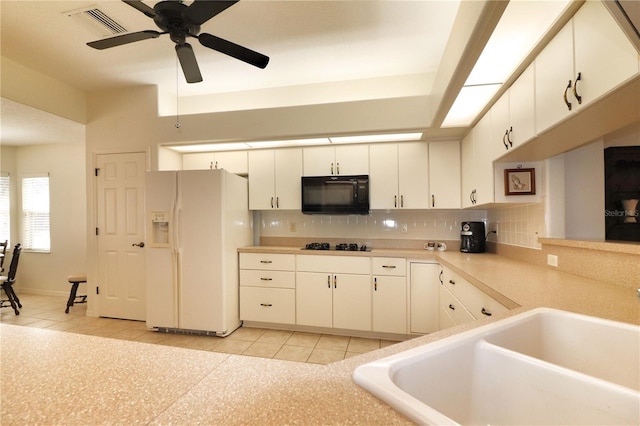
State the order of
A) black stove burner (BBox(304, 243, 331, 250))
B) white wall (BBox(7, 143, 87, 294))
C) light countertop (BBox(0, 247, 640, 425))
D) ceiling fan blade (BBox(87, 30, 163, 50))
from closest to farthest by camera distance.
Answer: light countertop (BBox(0, 247, 640, 425)) < ceiling fan blade (BBox(87, 30, 163, 50)) < black stove burner (BBox(304, 243, 331, 250)) < white wall (BBox(7, 143, 87, 294))

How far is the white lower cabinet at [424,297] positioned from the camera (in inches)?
108

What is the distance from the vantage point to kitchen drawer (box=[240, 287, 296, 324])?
3.03m

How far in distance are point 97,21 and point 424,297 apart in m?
3.81

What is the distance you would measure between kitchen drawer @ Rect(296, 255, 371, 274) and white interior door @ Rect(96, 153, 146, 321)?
79.1 inches

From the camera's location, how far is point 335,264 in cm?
295

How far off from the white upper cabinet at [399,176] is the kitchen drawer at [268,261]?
1.15m

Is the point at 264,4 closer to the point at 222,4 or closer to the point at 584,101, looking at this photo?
the point at 222,4

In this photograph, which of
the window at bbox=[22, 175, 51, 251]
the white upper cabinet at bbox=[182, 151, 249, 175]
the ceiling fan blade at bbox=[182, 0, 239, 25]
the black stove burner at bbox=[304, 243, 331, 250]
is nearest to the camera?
the ceiling fan blade at bbox=[182, 0, 239, 25]

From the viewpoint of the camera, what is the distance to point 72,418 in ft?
1.47

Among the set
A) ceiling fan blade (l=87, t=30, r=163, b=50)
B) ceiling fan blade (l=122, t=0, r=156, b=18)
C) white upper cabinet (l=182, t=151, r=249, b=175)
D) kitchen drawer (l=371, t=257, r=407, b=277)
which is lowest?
kitchen drawer (l=371, t=257, r=407, b=277)

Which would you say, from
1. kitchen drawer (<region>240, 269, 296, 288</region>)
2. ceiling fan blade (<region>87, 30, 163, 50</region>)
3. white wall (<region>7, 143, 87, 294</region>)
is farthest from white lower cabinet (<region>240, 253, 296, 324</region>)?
white wall (<region>7, 143, 87, 294</region>)

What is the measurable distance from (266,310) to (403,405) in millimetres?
2869

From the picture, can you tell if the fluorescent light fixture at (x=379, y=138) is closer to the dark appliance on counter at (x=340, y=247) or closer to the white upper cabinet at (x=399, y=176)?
the white upper cabinet at (x=399, y=176)

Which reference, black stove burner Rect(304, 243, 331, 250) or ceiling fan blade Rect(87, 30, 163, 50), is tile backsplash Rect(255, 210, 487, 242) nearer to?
black stove burner Rect(304, 243, 331, 250)
